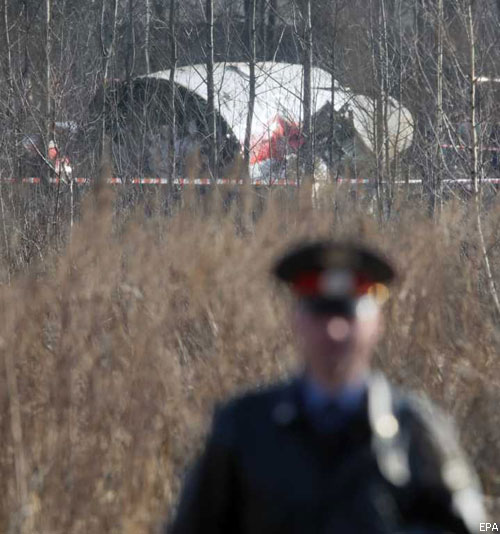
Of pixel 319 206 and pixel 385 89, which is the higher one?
pixel 385 89

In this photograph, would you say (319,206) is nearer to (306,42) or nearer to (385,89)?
(385,89)

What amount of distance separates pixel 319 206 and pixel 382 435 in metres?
5.67

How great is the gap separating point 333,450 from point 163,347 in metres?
3.39

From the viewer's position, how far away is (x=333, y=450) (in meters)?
2.21

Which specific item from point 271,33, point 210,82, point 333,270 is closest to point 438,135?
point 210,82

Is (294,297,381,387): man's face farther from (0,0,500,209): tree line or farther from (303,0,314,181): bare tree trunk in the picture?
(303,0,314,181): bare tree trunk

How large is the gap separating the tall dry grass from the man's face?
242 cm

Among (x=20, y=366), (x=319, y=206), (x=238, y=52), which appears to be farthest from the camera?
(x=238, y=52)

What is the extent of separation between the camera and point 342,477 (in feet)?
7.14

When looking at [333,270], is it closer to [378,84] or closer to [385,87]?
[385,87]

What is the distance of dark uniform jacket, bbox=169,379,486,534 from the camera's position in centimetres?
217

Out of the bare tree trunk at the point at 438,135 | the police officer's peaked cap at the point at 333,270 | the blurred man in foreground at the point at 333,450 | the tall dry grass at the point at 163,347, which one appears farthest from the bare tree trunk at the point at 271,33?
the blurred man in foreground at the point at 333,450

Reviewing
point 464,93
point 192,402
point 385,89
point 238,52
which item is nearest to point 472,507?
point 192,402

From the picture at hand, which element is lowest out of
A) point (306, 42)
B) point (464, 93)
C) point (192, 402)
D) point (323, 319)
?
point (192, 402)
